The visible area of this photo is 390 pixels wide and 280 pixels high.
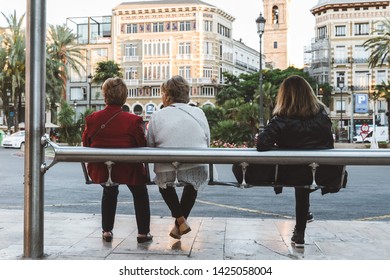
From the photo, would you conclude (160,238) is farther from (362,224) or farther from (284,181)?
(362,224)

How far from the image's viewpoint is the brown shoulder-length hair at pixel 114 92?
427 cm

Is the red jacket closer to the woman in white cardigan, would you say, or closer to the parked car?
the woman in white cardigan

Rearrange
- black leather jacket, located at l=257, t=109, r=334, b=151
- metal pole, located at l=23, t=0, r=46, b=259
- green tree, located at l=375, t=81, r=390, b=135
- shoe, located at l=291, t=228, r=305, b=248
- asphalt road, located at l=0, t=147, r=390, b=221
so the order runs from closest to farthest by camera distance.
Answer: metal pole, located at l=23, t=0, r=46, b=259
black leather jacket, located at l=257, t=109, r=334, b=151
shoe, located at l=291, t=228, r=305, b=248
asphalt road, located at l=0, t=147, r=390, b=221
green tree, located at l=375, t=81, r=390, b=135

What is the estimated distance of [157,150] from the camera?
11.0 ft

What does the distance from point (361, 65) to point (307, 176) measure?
48881mm

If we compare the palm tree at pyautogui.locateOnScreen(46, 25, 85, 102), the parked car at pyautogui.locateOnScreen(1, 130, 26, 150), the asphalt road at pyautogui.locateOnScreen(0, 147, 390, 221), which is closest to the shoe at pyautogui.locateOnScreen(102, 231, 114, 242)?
the palm tree at pyautogui.locateOnScreen(46, 25, 85, 102)

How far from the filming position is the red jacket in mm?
3934

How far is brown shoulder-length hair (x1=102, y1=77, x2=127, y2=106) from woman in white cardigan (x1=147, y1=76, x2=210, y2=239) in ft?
0.97

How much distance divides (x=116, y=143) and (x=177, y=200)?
66cm

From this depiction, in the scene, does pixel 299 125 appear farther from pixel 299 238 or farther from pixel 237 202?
pixel 237 202

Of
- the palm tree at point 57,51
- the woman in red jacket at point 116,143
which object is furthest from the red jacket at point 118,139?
the palm tree at point 57,51

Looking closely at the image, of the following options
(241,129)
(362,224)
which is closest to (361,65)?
(241,129)

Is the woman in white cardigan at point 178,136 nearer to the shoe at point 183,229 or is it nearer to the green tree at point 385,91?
the shoe at point 183,229
